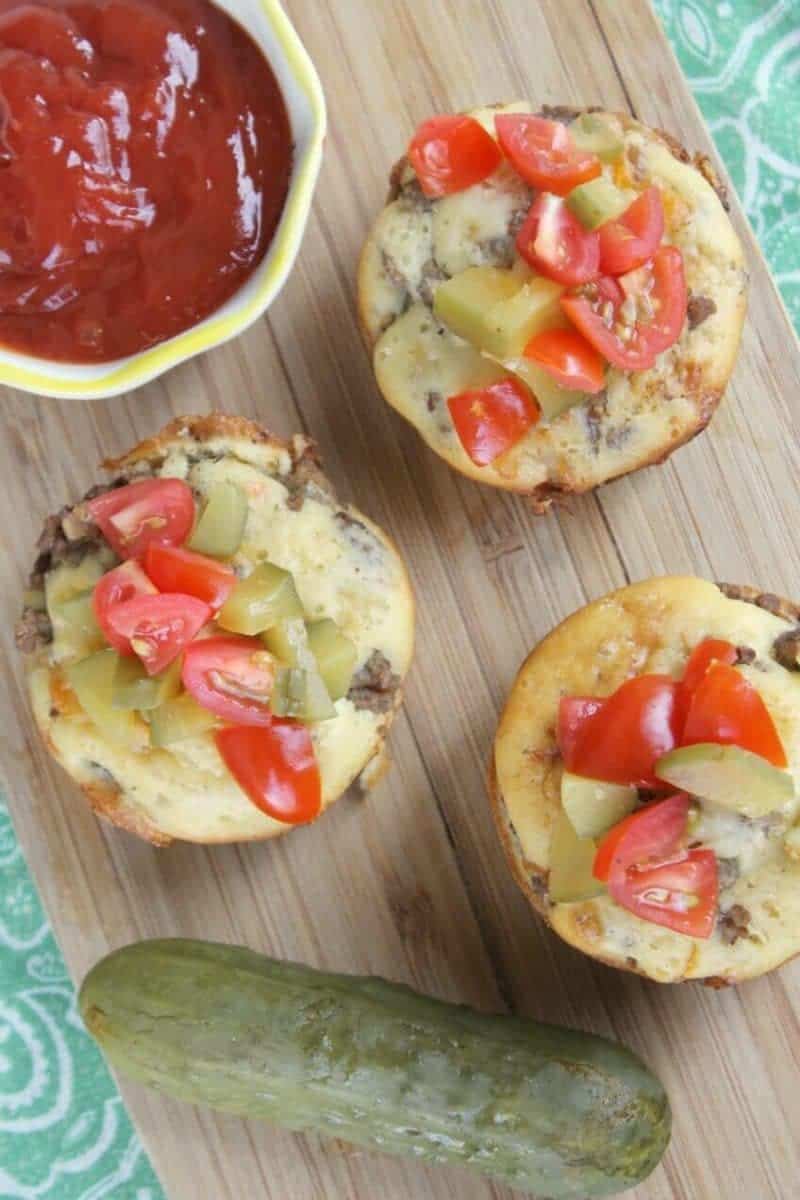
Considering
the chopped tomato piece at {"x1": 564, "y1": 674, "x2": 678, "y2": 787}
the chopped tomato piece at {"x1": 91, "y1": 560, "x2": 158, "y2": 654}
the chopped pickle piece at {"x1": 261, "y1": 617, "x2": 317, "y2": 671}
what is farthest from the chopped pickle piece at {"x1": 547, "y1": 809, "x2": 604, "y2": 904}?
the chopped tomato piece at {"x1": 91, "y1": 560, "x2": 158, "y2": 654}

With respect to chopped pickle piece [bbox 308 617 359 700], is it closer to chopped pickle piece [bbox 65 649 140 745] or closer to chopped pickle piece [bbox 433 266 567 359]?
chopped pickle piece [bbox 65 649 140 745]

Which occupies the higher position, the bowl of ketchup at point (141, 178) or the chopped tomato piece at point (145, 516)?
the bowl of ketchup at point (141, 178)

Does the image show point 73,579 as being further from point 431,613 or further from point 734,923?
point 734,923

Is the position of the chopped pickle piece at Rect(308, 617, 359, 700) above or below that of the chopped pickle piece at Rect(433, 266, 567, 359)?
below

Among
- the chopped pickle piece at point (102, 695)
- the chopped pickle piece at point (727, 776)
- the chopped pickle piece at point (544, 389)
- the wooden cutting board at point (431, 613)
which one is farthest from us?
the wooden cutting board at point (431, 613)

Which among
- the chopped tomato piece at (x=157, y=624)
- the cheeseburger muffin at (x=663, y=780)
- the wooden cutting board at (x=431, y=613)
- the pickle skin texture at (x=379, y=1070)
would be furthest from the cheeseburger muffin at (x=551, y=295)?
the pickle skin texture at (x=379, y=1070)

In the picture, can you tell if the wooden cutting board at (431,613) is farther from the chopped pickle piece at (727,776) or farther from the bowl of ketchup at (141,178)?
the chopped pickle piece at (727,776)

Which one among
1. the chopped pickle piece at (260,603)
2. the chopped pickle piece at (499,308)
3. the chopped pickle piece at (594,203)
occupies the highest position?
the chopped pickle piece at (594,203)
